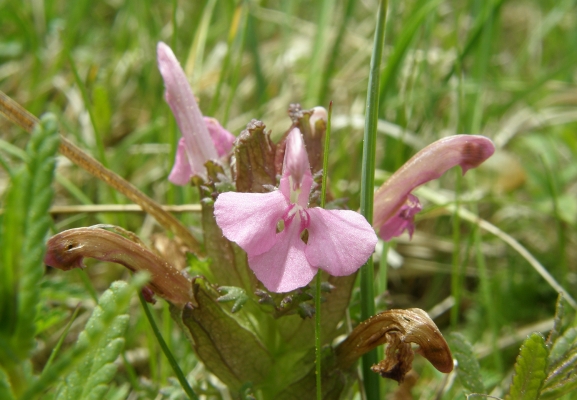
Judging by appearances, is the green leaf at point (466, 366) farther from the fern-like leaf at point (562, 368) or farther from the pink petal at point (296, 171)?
the pink petal at point (296, 171)

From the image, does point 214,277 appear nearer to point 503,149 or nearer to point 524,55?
point 503,149

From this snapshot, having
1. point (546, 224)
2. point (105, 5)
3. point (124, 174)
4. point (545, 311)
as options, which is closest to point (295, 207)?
point (545, 311)

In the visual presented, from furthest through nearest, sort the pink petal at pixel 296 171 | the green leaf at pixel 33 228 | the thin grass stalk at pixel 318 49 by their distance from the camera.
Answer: the thin grass stalk at pixel 318 49
the pink petal at pixel 296 171
the green leaf at pixel 33 228

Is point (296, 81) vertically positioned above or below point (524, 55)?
below

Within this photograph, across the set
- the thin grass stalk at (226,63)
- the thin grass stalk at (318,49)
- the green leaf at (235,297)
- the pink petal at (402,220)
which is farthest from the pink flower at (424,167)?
the thin grass stalk at (318,49)

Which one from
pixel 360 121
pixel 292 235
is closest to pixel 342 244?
pixel 292 235

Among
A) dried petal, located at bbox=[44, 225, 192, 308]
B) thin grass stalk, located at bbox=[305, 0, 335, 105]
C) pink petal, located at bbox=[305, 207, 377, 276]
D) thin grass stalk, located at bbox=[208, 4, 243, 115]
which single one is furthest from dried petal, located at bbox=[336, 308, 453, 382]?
thin grass stalk, located at bbox=[305, 0, 335, 105]
